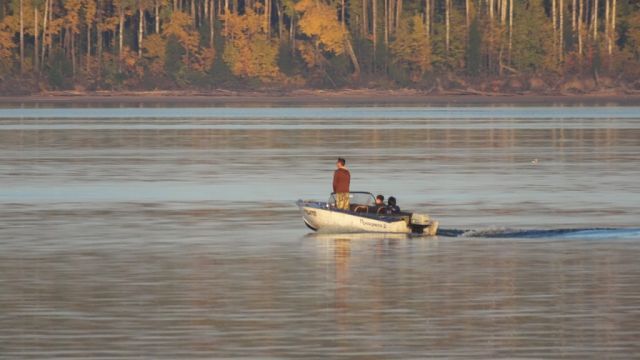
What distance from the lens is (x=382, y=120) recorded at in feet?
356

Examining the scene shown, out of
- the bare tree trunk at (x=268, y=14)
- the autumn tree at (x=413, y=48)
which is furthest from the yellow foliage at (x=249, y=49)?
the autumn tree at (x=413, y=48)

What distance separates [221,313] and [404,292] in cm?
320

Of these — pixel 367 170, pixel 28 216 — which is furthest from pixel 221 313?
pixel 367 170

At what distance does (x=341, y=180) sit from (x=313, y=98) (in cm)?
11707

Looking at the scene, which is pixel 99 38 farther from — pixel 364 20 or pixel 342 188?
pixel 342 188

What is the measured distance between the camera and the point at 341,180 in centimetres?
3388

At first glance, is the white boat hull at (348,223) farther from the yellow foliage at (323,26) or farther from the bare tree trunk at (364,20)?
the bare tree trunk at (364,20)

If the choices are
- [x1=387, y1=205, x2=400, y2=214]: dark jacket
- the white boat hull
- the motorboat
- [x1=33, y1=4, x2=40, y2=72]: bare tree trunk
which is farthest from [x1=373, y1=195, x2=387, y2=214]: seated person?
[x1=33, y1=4, x2=40, y2=72]: bare tree trunk

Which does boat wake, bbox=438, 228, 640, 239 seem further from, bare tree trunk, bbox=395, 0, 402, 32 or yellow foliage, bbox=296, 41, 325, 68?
bare tree trunk, bbox=395, 0, 402, 32

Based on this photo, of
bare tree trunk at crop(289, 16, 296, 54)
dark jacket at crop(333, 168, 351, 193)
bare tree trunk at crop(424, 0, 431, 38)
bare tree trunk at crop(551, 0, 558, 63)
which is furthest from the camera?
bare tree trunk at crop(289, 16, 296, 54)

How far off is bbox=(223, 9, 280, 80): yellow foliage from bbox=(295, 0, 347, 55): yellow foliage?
3637 mm

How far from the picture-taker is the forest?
148125 millimetres

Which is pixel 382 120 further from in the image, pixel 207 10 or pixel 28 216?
pixel 28 216

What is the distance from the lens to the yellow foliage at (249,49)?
487ft
